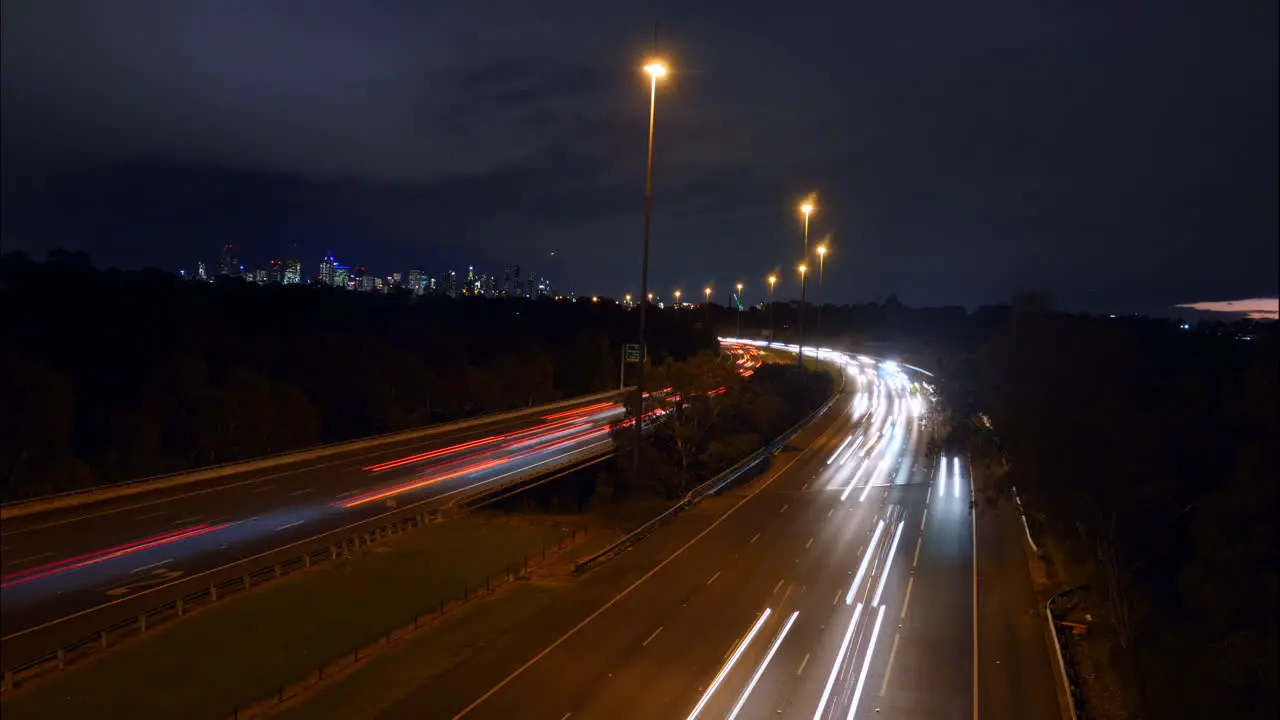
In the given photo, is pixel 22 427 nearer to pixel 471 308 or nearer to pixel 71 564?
pixel 71 564

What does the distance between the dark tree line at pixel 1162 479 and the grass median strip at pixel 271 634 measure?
444 inches

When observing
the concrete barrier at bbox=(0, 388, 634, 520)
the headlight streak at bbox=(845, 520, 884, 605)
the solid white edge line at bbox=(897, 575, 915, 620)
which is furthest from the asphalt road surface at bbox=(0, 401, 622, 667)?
the solid white edge line at bbox=(897, 575, 915, 620)

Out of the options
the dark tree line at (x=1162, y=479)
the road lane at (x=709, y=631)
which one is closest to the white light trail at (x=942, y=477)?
the road lane at (x=709, y=631)

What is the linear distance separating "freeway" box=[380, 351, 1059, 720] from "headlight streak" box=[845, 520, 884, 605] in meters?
0.05

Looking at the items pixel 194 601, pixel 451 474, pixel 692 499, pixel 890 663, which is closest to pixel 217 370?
pixel 451 474

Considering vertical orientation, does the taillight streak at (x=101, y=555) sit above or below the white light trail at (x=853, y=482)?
above

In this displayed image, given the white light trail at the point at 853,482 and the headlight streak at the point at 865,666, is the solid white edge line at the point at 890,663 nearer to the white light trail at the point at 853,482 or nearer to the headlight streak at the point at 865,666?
the headlight streak at the point at 865,666

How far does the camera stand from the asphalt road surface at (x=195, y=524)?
560 inches

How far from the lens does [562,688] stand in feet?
38.4

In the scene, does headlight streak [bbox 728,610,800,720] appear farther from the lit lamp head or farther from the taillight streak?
the taillight streak

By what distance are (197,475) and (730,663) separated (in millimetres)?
18843

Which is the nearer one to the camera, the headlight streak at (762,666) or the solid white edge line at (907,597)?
the headlight streak at (762,666)

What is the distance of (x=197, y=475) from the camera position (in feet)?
80.7

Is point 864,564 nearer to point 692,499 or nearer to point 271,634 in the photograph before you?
point 692,499
